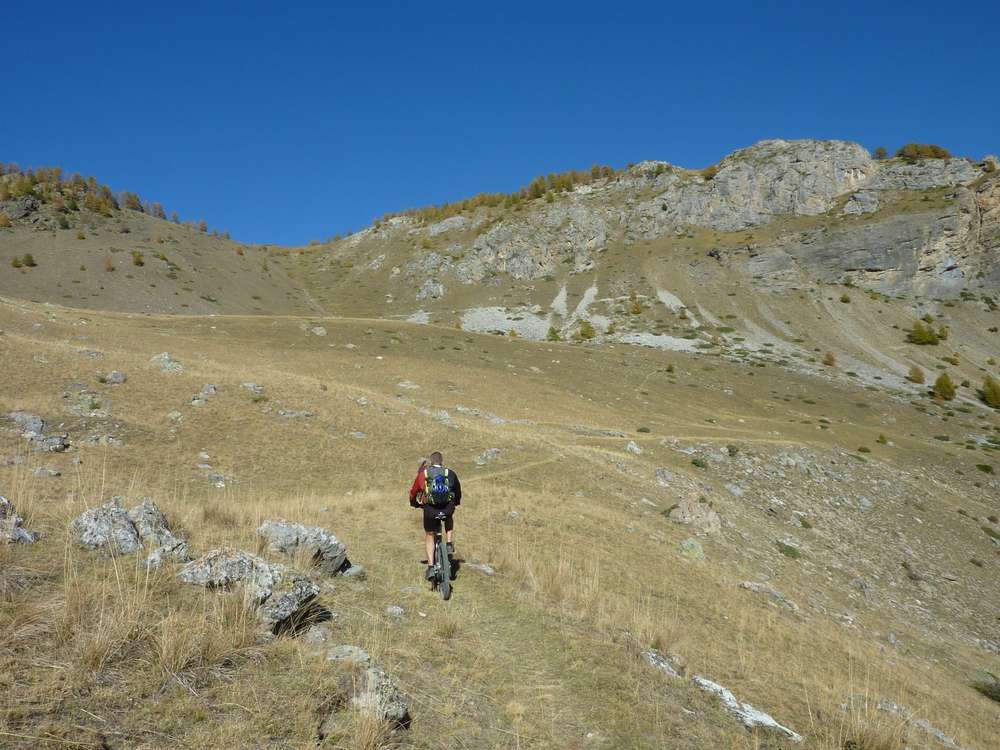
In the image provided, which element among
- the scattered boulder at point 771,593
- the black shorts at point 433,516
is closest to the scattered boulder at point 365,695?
the black shorts at point 433,516

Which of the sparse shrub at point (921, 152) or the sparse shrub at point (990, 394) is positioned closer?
the sparse shrub at point (990, 394)

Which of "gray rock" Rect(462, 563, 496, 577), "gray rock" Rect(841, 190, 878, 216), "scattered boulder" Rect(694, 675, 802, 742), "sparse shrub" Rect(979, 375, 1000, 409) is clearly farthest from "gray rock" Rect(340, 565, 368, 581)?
"gray rock" Rect(841, 190, 878, 216)

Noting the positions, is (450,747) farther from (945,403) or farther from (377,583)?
(945,403)

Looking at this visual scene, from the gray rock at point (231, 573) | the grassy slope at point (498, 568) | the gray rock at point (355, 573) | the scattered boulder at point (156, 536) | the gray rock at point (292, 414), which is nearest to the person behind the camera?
the grassy slope at point (498, 568)

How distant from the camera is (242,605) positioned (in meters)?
5.93

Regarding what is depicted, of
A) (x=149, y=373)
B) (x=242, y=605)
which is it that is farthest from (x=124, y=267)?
(x=242, y=605)

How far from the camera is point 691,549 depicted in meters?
18.1

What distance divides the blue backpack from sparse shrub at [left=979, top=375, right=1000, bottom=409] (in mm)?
85217

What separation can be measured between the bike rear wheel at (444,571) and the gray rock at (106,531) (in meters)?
4.72

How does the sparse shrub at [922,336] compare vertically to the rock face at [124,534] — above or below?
above

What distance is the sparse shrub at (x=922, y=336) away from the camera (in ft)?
289

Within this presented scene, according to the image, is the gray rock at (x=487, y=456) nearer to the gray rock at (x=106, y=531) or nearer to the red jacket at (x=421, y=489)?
the red jacket at (x=421, y=489)

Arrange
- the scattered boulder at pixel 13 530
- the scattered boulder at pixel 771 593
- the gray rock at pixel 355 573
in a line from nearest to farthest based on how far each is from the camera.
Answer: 1. the scattered boulder at pixel 13 530
2. the gray rock at pixel 355 573
3. the scattered boulder at pixel 771 593

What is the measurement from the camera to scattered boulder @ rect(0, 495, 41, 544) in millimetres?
6592
